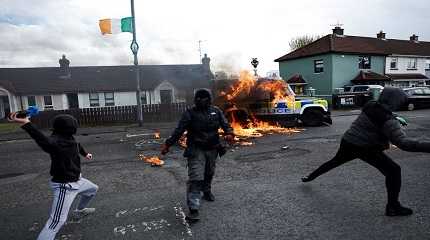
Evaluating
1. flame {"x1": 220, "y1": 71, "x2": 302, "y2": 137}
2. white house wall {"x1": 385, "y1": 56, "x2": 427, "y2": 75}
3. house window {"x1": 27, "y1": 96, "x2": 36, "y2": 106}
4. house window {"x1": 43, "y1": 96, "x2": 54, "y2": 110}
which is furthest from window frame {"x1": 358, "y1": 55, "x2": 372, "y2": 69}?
house window {"x1": 27, "y1": 96, "x2": 36, "y2": 106}

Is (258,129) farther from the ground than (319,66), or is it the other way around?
(319,66)

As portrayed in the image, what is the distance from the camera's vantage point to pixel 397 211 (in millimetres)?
4312

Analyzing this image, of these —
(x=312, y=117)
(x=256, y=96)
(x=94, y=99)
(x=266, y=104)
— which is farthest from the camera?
(x=94, y=99)

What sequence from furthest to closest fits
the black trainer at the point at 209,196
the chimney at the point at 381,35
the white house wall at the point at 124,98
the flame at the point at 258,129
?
the chimney at the point at 381,35, the white house wall at the point at 124,98, the flame at the point at 258,129, the black trainer at the point at 209,196

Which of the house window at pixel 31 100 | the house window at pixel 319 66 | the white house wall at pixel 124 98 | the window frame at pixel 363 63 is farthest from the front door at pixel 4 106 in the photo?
the window frame at pixel 363 63

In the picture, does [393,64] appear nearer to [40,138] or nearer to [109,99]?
[109,99]

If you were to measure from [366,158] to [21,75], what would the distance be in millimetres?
37275

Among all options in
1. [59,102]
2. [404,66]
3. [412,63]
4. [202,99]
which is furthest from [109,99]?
[412,63]

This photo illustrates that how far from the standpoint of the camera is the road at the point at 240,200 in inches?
160

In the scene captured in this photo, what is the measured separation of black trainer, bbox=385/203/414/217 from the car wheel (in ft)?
32.6

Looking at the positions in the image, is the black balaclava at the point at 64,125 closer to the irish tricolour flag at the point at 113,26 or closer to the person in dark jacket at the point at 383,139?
the person in dark jacket at the point at 383,139

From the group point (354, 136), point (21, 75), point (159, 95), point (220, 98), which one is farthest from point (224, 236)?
point (21, 75)

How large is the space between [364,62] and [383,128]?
3333cm

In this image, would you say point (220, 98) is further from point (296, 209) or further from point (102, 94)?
point (102, 94)
